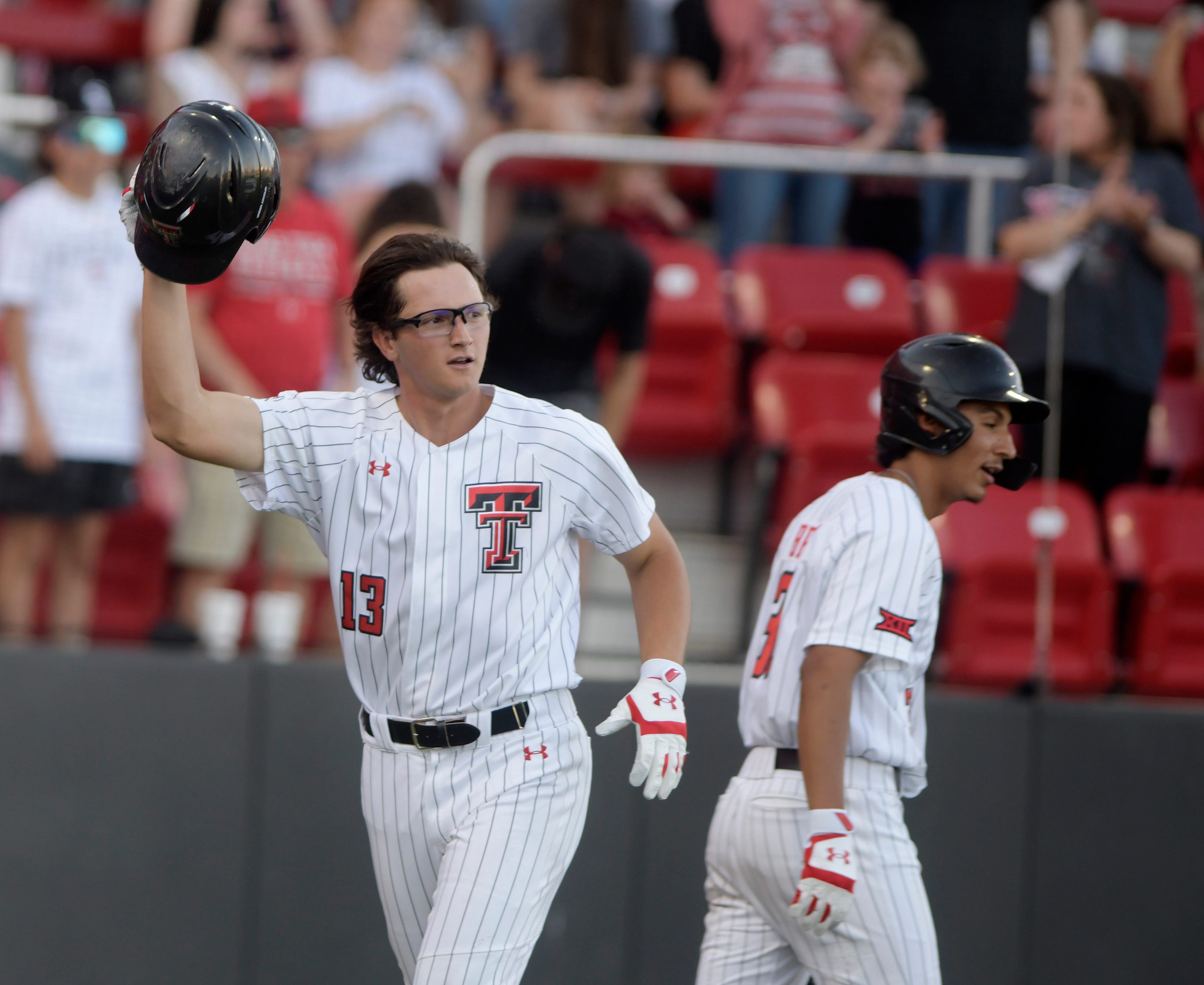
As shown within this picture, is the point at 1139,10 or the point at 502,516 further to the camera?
the point at 1139,10

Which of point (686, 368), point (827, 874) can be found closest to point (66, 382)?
point (686, 368)

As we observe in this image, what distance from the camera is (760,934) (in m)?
3.25

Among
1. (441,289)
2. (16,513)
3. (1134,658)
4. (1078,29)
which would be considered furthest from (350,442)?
(1078,29)

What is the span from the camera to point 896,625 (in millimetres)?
3049

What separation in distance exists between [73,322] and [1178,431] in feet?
13.0

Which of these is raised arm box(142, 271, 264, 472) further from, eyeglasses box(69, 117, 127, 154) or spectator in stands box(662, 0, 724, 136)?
spectator in stands box(662, 0, 724, 136)

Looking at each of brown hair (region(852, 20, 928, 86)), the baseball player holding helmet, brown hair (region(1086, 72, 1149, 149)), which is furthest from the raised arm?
brown hair (region(852, 20, 928, 86))

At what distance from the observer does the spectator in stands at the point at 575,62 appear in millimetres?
6953

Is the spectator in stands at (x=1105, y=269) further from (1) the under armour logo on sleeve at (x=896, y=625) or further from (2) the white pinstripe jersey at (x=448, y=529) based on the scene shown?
(2) the white pinstripe jersey at (x=448, y=529)

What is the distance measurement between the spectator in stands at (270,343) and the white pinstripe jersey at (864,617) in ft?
8.47

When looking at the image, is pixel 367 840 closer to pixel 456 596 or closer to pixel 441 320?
pixel 456 596

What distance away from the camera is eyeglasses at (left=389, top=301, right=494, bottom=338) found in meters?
2.88

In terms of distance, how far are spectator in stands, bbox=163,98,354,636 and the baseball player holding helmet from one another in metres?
2.39

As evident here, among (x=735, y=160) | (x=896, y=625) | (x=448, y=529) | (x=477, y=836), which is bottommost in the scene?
(x=477, y=836)
